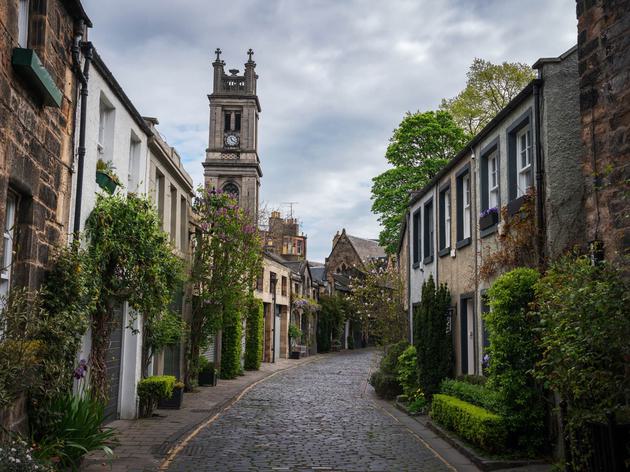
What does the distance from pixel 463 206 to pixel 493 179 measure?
219cm

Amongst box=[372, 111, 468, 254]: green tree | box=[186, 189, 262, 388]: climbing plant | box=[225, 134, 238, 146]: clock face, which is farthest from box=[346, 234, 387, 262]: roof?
box=[186, 189, 262, 388]: climbing plant

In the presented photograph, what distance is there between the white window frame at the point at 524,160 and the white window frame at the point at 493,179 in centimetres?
127

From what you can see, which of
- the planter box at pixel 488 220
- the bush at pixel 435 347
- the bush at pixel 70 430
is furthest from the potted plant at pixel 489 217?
the bush at pixel 70 430

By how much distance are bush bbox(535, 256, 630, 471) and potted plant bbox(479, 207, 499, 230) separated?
18.6 feet

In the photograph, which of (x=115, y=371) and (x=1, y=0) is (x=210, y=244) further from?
(x=1, y=0)

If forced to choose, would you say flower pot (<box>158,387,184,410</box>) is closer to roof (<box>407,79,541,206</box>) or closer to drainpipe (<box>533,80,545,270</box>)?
roof (<box>407,79,541,206</box>)

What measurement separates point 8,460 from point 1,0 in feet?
13.9

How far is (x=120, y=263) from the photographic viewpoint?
11.5 m

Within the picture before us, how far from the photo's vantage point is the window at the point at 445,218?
716 inches

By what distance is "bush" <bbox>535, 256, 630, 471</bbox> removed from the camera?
6.90 metres

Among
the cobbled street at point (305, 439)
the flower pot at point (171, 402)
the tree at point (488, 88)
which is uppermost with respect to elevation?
the tree at point (488, 88)

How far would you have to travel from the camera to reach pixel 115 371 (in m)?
14.3

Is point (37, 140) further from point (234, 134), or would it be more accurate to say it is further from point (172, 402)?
point (234, 134)

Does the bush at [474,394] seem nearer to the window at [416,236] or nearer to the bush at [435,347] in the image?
the bush at [435,347]
